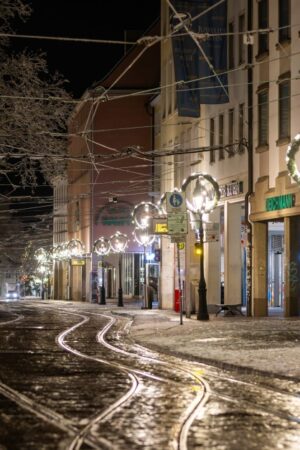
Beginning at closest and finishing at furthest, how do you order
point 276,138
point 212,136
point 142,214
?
point 276,138
point 212,136
point 142,214

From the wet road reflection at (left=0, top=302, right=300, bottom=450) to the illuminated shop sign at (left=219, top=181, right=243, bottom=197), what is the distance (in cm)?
1463

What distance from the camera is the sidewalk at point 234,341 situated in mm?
16781

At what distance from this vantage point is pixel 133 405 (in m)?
11.9

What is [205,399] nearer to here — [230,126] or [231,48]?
[230,126]

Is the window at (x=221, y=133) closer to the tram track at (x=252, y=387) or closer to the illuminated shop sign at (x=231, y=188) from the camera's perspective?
the illuminated shop sign at (x=231, y=188)

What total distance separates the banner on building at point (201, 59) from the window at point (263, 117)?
132 cm

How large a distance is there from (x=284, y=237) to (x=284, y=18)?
23.8 ft

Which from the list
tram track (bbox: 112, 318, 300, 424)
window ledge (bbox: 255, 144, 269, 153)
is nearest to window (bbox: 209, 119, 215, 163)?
window ledge (bbox: 255, 144, 269, 153)

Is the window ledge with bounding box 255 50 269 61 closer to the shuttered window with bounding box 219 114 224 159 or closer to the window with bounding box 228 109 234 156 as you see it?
the window with bounding box 228 109 234 156

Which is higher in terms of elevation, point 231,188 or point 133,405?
point 231,188

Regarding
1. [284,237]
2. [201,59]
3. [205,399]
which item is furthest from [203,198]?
[205,399]

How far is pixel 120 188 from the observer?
63656 millimetres

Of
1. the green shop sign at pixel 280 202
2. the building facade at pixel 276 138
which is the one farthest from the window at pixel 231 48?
the green shop sign at pixel 280 202

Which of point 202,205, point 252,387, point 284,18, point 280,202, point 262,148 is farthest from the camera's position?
point 262,148
